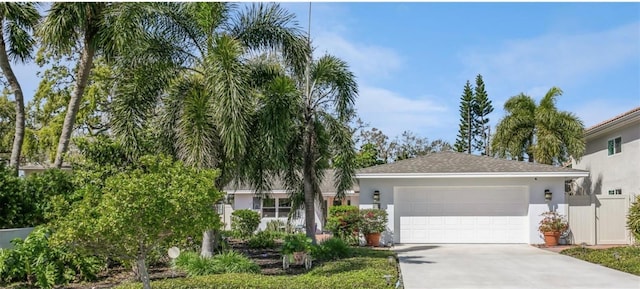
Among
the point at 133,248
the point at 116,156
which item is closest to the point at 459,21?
the point at 133,248

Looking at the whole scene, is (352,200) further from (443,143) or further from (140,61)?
(443,143)

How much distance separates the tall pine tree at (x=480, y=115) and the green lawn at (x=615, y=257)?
28.2m

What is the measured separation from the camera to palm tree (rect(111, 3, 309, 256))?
454 inches

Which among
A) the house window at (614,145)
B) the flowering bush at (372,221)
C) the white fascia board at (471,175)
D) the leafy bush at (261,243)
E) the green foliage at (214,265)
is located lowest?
the leafy bush at (261,243)

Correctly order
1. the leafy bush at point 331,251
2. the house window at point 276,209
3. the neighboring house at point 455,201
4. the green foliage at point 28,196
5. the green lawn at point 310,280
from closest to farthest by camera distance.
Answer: the green lawn at point 310,280
the green foliage at point 28,196
the leafy bush at point 331,251
the neighboring house at point 455,201
the house window at point 276,209

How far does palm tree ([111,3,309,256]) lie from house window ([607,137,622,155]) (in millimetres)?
12684

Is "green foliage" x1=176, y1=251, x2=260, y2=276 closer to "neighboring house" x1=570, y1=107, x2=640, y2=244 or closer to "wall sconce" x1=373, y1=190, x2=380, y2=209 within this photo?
"wall sconce" x1=373, y1=190, x2=380, y2=209

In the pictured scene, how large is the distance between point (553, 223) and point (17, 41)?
57.3 ft

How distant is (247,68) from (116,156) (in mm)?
4412

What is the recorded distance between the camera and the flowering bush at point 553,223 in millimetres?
17359

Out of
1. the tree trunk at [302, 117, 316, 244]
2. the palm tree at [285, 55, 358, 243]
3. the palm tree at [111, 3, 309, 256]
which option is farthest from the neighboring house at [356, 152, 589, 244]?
the palm tree at [111, 3, 309, 256]

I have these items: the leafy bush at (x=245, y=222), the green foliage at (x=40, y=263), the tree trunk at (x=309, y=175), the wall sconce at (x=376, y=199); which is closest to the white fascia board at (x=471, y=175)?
the wall sconce at (x=376, y=199)

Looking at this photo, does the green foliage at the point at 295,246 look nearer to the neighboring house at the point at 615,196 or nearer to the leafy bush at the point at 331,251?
the leafy bush at the point at 331,251

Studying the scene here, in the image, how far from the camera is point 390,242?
60.5 ft
